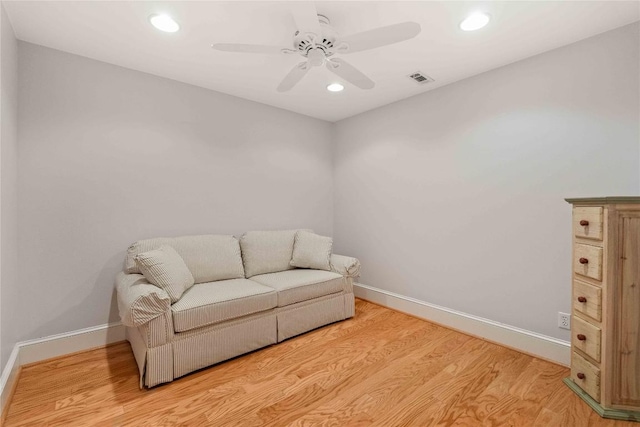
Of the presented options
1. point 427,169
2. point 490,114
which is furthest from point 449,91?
point 427,169

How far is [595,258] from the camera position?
1758 millimetres

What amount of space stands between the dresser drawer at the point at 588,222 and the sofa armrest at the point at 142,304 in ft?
9.01

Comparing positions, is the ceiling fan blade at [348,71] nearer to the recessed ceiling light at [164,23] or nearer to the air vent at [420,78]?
the air vent at [420,78]

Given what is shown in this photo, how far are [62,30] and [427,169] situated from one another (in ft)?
10.8

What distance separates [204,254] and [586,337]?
9.58 feet

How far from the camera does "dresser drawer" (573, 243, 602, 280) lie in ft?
5.70

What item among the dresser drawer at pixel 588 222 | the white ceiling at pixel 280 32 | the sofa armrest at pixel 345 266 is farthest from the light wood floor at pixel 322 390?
the white ceiling at pixel 280 32

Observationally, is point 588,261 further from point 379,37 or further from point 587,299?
point 379,37

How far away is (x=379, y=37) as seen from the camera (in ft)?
5.50

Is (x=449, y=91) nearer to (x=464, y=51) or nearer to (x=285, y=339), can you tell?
(x=464, y=51)

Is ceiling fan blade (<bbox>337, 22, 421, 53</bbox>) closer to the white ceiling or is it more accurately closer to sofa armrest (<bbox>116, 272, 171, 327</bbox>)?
the white ceiling

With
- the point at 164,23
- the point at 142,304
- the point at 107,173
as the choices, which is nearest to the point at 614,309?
the point at 142,304

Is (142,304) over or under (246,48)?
under

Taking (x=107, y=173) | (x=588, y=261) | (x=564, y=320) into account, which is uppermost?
(x=107, y=173)
